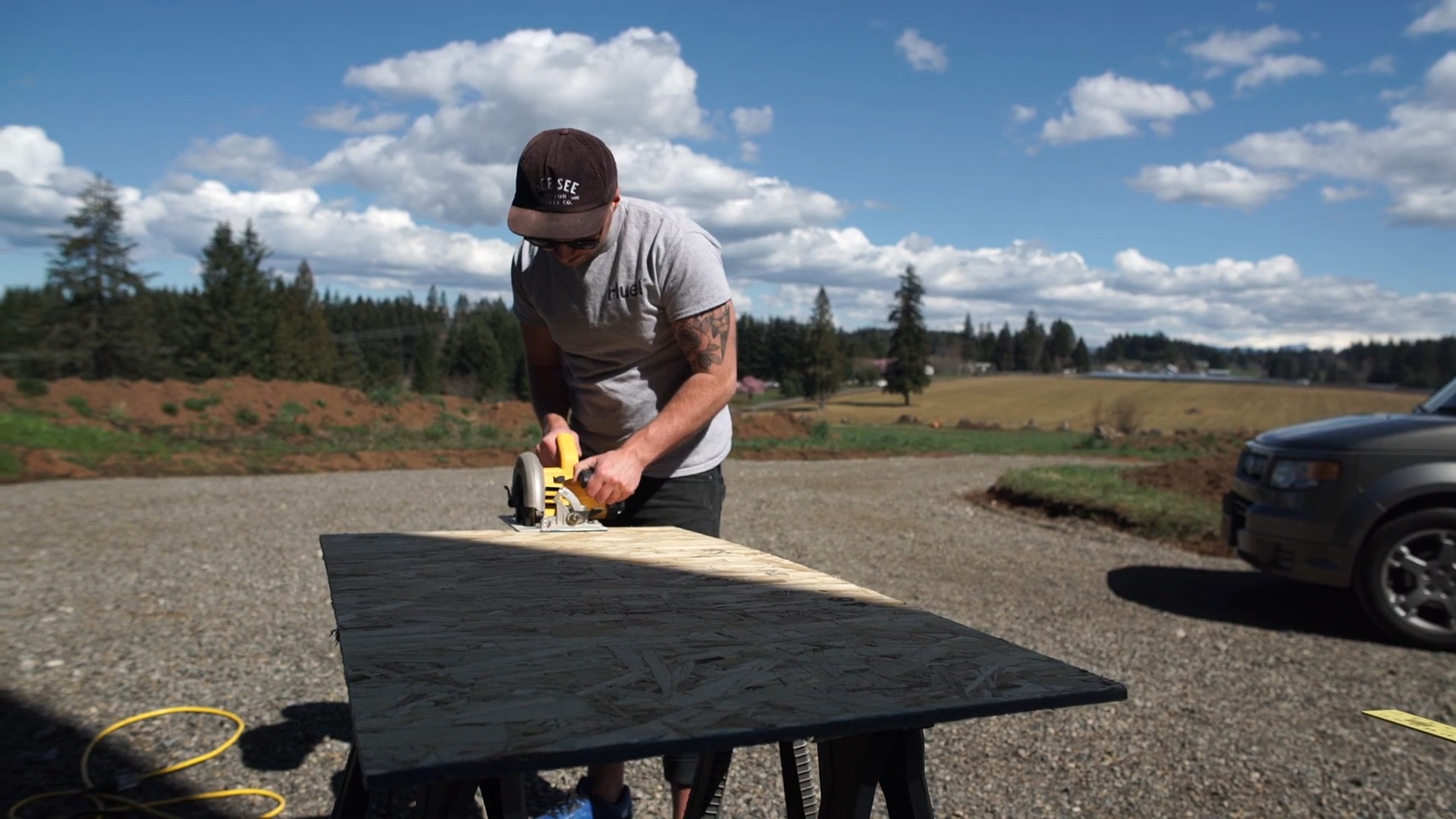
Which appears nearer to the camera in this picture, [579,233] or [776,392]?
[579,233]

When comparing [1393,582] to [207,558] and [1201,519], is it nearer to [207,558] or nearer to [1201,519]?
[1201,519]

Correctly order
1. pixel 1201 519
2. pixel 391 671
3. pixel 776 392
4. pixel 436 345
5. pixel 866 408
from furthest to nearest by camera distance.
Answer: pixel 436 345
pixel 776 392
pixel 866 408
pixel 1201 519
pixel 391 671

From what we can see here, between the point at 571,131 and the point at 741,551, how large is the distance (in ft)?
4.27

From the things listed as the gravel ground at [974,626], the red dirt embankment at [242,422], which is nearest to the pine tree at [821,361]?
the red dirt embankment at [242,422]

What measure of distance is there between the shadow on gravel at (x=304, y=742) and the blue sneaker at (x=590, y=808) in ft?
2.21

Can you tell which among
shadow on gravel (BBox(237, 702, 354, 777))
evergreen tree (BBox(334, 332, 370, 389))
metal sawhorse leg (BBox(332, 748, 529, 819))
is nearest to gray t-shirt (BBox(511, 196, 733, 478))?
metal sawhorse leg (BBox(332, 748, 529, 819))

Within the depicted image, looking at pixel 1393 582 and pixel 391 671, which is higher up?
pixel 391 671

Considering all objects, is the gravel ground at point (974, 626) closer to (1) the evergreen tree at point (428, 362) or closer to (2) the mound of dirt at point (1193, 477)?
(2) the mound of dirt at point (1193, 477)

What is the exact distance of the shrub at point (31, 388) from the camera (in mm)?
22094

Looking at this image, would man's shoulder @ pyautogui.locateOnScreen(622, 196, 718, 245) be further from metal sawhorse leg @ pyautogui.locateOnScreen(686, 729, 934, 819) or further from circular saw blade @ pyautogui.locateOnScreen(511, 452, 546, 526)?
metal sawhorse leg @ pyautogui.locateOnScreen(686, 729, 934, 819)

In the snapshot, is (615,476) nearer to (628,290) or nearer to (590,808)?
(628,290)

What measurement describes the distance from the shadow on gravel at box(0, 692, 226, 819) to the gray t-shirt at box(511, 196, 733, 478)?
1939mm

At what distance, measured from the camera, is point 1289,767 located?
3.72m

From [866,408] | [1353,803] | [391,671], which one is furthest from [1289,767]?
[866,408]
